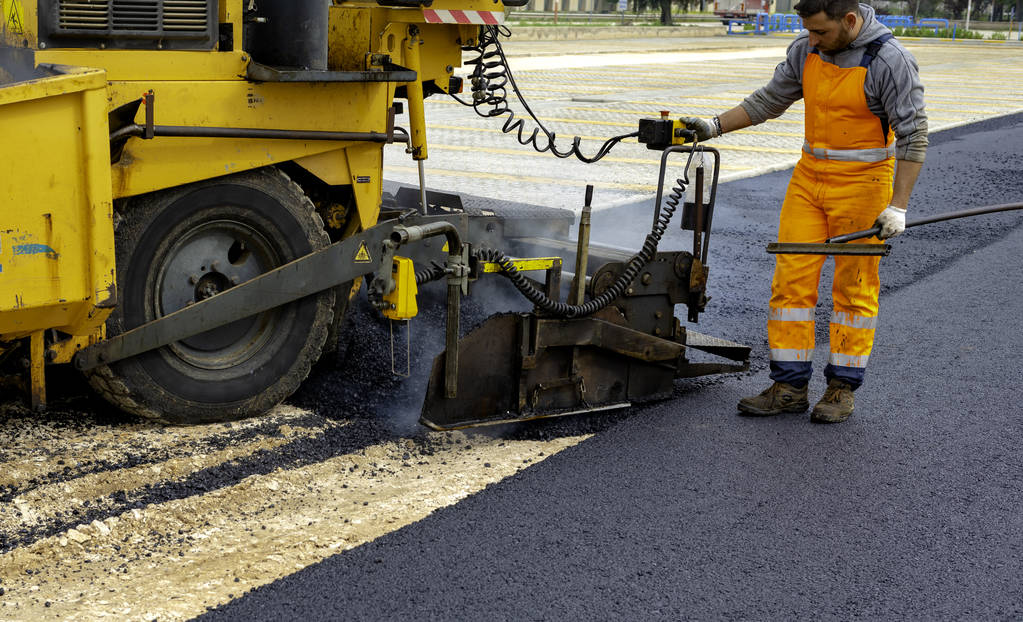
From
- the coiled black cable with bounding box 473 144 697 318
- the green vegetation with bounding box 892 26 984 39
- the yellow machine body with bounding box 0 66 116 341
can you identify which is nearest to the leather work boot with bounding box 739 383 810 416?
the coiled black cable with bounding box 473 144 697 318

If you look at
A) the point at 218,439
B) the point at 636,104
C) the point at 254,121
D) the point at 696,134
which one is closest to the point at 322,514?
the point at 218,439

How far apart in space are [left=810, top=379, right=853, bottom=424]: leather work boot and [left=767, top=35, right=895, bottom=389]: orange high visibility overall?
0.13 ft

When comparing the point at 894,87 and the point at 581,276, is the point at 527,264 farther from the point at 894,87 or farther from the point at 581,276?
the point at 894,87

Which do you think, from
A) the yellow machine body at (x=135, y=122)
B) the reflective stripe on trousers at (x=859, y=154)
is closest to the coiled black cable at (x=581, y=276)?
the yellow machine body at (x=135, y=122)

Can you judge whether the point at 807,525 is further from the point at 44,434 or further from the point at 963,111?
the point at 963,111

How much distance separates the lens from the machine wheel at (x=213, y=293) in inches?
148

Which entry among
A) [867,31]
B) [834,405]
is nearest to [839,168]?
[867,31]

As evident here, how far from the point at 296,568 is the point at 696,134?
263 cm

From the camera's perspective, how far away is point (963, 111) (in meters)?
16.8

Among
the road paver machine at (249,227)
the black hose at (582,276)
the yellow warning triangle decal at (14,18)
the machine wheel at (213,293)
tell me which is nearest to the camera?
the road paver machine at (249,227)

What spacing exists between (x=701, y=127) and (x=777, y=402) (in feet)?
3.98

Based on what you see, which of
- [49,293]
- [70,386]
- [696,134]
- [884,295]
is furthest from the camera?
[884,295]

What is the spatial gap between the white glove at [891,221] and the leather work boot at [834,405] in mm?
715

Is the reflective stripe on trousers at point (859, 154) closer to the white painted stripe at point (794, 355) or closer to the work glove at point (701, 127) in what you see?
the work glove at point (701, 127)
